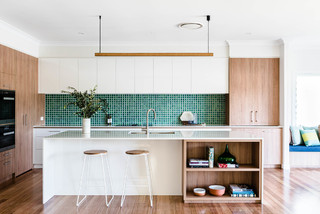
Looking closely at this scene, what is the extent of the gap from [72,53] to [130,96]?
1527mm

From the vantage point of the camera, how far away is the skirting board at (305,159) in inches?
222

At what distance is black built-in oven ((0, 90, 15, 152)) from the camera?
4.37 m

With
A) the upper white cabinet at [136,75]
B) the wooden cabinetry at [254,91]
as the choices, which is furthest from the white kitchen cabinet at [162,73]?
the wooden cabinetry at [254,91]

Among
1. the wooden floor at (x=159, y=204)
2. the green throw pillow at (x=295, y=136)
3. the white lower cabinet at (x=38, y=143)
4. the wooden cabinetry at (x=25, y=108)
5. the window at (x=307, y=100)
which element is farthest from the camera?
the window at (x=307, y=100)

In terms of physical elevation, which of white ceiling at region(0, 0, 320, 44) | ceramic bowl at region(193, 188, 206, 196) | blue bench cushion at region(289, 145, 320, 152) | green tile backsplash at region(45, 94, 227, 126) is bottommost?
ceramic bowl at region(193, 188, 206, 196)

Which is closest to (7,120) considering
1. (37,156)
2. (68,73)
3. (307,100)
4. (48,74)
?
(37,156)

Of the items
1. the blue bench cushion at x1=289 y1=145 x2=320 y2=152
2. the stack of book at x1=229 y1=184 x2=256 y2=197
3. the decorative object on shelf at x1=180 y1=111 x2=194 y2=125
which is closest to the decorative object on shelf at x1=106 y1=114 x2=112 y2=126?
the decorative object on shelf at x1=180 y1=111 x2=194 y2=125

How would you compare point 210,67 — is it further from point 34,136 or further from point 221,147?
point 34,136

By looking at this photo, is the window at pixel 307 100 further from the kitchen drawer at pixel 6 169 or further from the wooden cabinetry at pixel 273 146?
the kitchen drawer at pixel 6 169

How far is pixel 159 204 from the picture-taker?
11.5ft

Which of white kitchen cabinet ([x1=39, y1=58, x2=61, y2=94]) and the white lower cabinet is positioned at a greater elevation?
white kitchen cabinet ([x1=39, y1=58, x2=61, y2=94])

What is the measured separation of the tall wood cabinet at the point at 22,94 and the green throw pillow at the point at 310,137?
5483 millimetres

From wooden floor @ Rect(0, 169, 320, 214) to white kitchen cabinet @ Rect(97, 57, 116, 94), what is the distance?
2288 mm

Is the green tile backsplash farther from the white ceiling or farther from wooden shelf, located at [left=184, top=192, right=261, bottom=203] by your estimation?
wooden shelf, located at [left=184, top=192, right=261, bottom=203]
